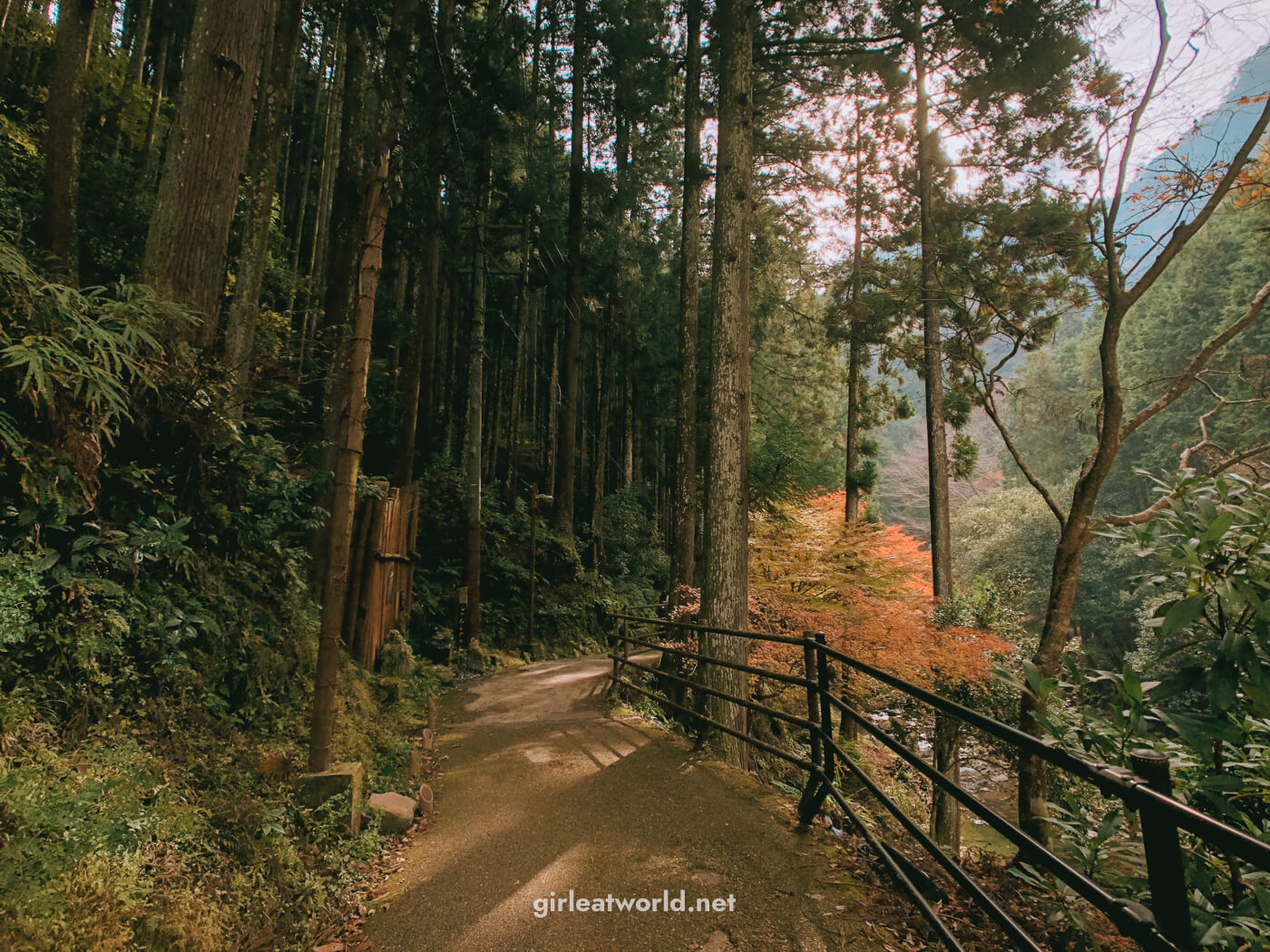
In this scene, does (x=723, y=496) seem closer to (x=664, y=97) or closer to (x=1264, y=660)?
(x=1264, y=660)

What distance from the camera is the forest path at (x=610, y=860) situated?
269cm

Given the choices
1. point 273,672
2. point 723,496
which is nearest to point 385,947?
point 273,672

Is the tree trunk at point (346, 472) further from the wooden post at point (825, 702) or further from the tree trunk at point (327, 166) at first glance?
the tree trunk at point (327, 166)

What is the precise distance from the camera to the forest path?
2.69 m

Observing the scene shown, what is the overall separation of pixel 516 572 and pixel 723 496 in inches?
365

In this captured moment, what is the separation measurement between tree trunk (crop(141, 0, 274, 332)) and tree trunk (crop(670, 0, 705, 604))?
19.2ft

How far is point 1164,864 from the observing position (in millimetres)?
1167

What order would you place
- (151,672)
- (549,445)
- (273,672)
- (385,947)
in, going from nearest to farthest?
(385,947) < (151,672) < (273,672) < (549,445)

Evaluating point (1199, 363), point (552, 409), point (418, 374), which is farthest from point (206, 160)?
point (552, 409)

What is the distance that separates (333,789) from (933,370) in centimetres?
1162

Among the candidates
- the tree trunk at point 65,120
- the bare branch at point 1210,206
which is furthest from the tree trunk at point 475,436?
the bare branch at point 1210,206

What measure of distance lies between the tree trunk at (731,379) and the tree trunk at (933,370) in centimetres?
588

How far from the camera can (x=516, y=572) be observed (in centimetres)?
1384

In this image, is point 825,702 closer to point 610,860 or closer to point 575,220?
point 610,860
